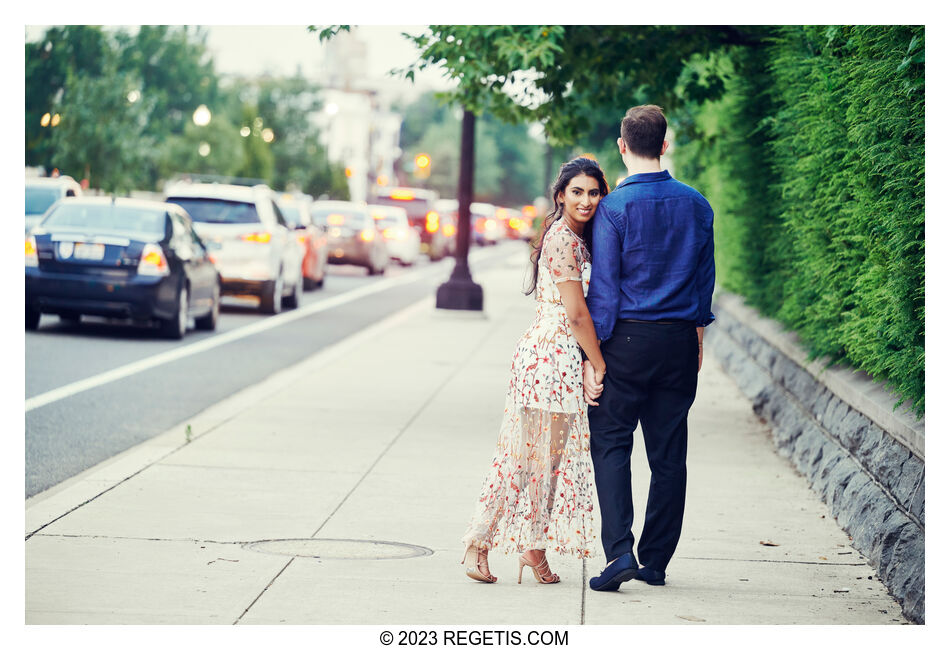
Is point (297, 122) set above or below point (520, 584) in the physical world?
above

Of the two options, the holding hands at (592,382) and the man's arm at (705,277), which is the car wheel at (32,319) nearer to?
the holding hands at (592,382)

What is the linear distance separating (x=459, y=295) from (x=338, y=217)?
11.6 metres

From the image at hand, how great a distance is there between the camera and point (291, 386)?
12.6 metres

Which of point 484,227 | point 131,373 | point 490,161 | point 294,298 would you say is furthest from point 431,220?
point 490,161

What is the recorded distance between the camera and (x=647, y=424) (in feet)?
19.7

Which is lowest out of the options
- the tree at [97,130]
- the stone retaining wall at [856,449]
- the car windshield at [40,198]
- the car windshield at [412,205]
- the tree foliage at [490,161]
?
the stone retaining wall at [856,449]

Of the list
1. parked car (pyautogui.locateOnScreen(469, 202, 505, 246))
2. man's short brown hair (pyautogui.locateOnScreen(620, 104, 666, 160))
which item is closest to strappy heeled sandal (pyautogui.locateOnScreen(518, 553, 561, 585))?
man's short brown hair (pyautogui.locateOnScreen(620, 104, 666, 160))

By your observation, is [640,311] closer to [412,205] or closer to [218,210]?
[218,210]

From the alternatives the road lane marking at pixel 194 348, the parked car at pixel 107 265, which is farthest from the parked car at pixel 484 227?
the parked car at pixel 107 265

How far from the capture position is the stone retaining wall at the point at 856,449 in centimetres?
596

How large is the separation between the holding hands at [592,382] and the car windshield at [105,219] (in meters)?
11.2
